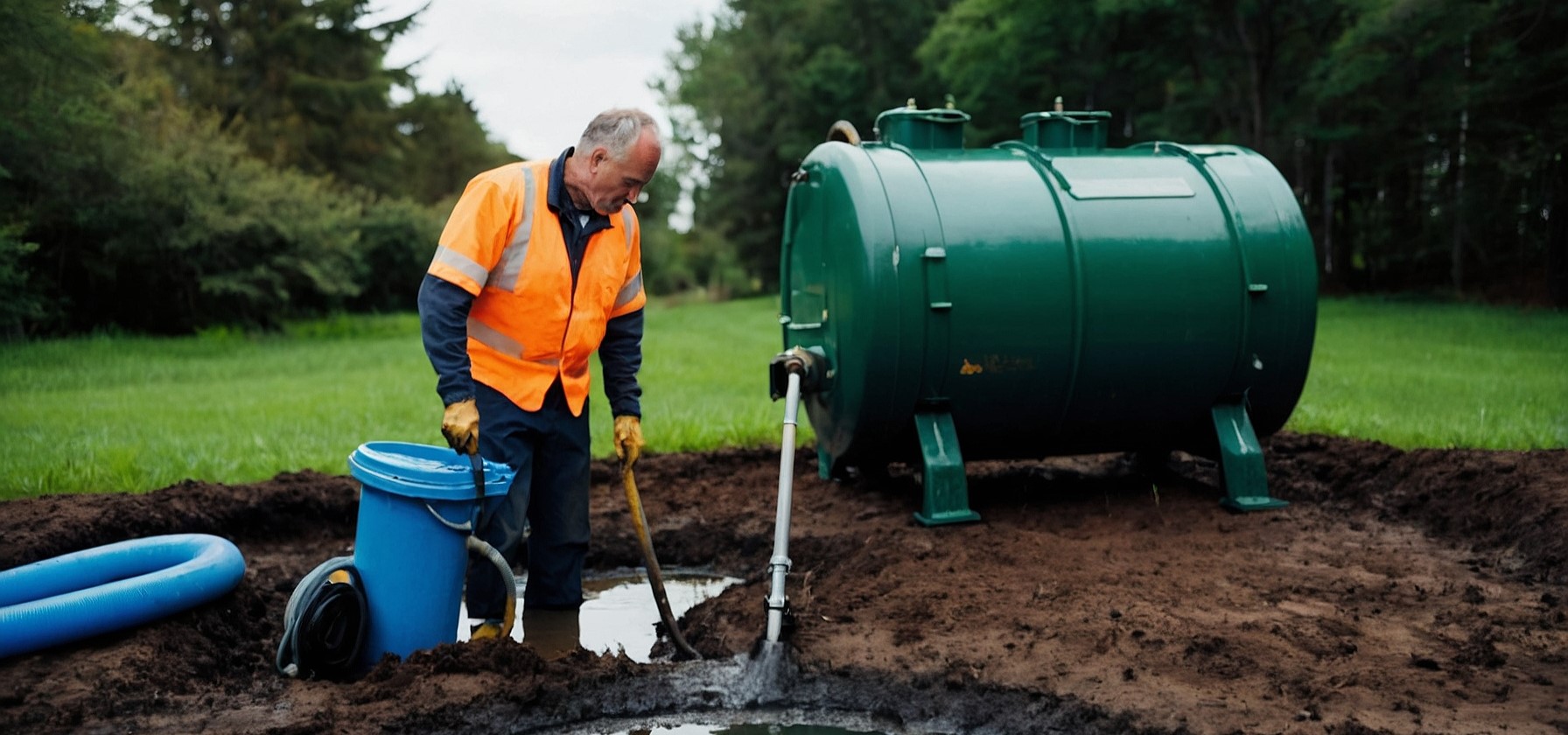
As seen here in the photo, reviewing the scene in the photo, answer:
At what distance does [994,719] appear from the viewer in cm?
370

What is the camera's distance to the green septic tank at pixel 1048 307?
5.69 meters

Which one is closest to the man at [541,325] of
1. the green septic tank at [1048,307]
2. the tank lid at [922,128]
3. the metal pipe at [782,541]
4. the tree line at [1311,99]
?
the metal pipe at [782,541]

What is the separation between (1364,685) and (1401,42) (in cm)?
2190

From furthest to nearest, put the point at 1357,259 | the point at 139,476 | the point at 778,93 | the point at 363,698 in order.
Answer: the point at 778,93 < the point at 1357,259 < the point at 139,476 < the point at 363,698

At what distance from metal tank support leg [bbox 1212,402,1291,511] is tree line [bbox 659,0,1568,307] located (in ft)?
49.3

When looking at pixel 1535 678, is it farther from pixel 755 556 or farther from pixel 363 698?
pixel 363 698

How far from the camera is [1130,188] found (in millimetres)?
6051

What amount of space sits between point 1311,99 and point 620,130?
87.2 ft

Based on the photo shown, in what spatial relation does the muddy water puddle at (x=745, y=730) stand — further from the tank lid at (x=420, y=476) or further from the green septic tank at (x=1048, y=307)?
the green septic tank at (x=1048, y=307)

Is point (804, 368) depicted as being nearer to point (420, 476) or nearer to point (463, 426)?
point (463, 426)

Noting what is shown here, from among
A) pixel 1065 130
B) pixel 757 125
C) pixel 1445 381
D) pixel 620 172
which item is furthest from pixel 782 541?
pixel 757 125

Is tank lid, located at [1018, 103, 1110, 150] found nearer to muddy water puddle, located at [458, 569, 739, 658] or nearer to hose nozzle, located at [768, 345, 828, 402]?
hose nozzle, located at [768, 345, 828, 402]

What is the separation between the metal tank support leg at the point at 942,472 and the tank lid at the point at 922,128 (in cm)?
160

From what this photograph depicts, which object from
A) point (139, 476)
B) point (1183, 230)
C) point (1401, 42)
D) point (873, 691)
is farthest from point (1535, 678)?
point (1401, 42)
